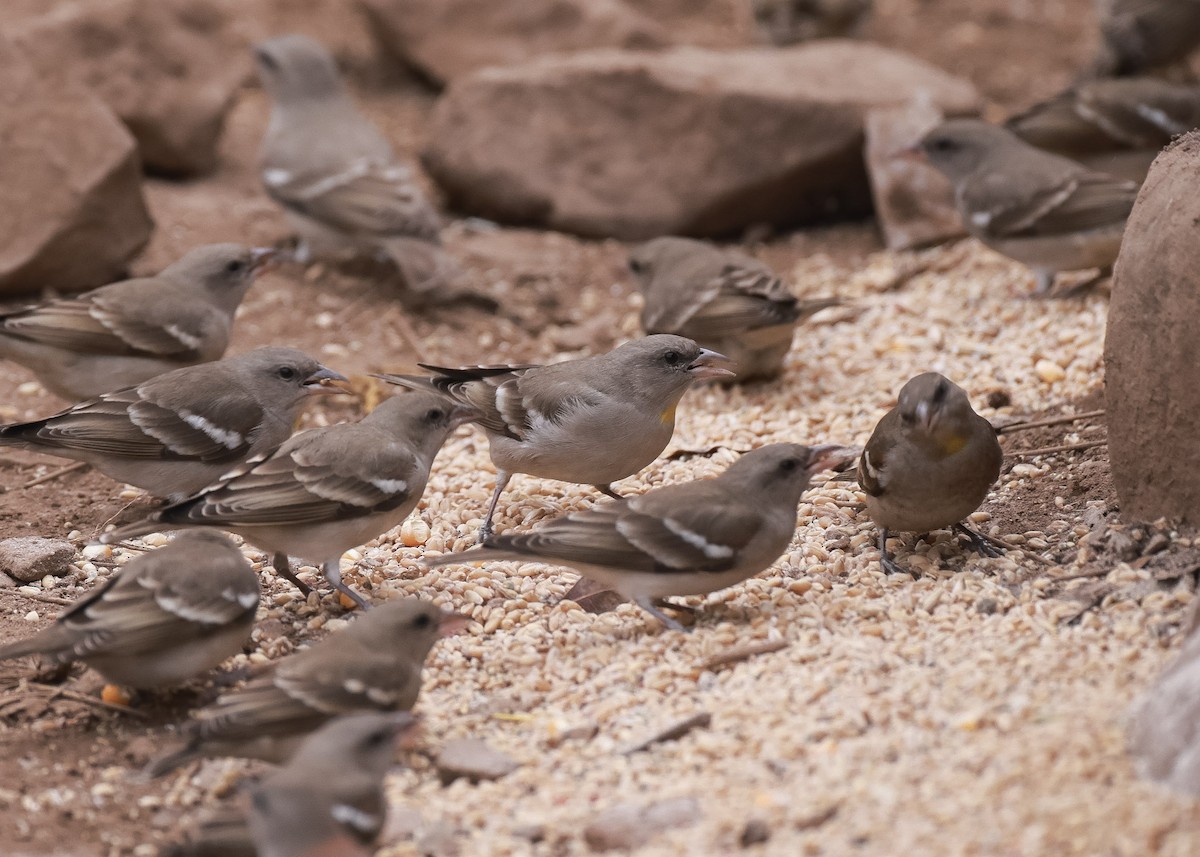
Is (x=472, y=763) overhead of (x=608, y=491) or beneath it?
overhead

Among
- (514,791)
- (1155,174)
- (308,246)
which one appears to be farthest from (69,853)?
→ (308,246)

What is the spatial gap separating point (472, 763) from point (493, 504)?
205 cm

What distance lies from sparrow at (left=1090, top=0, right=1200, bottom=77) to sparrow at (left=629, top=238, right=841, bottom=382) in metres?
4.95

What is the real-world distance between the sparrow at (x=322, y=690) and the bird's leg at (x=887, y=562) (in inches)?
72.8

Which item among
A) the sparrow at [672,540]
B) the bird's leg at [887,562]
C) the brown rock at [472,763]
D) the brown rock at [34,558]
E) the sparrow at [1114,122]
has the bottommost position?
the brown rock at [34,558]

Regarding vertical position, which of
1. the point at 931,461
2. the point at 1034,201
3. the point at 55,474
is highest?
the point at 1034,201

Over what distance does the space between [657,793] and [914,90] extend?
288 inches

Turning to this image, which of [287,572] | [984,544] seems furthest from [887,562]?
[287,572]

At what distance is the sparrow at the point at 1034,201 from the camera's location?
26.5 ft

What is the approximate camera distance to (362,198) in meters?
9.25

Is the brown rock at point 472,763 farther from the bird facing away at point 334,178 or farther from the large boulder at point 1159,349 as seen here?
the bird facing away at point 334,178

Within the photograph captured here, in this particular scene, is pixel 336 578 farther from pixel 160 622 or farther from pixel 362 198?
pixel 362 198

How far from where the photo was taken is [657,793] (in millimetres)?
4254

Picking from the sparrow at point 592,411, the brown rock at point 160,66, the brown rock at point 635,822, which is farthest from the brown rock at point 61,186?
the brown rock at point 635,822
